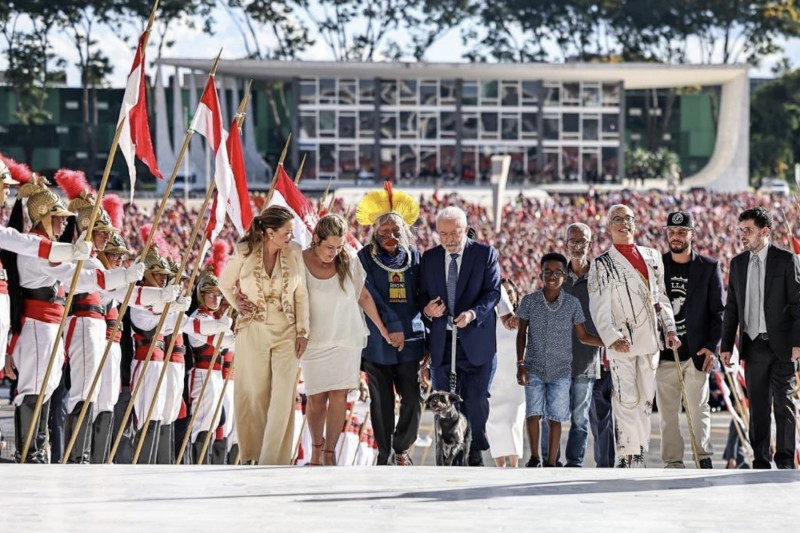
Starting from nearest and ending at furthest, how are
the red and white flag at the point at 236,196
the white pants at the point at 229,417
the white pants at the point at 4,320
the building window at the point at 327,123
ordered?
the white pants at the point at 4,320, the red and white flag at the point at 236,196, the white pants at the point at 229,417, the building window at the point at 327,123

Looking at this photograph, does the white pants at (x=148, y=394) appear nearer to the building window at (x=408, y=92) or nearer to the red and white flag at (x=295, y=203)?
the red and white flag at (x=295, y=203)

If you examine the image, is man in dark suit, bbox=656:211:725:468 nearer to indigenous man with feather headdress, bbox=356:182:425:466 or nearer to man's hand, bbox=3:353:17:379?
indigenous man with feather headdress, bbox=356:182:425:466

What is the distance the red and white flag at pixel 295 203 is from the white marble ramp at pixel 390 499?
3262mm

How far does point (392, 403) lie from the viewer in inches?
407

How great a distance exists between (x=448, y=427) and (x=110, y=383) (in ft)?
8.19

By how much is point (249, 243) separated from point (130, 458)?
3.48 m

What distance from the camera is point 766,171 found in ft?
267

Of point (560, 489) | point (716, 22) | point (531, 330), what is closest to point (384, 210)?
point (531, 330)

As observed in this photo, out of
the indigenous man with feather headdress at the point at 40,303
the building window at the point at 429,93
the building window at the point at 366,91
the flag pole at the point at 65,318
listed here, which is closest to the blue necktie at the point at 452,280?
the indigenous man with feather headdress at the point at 40,303

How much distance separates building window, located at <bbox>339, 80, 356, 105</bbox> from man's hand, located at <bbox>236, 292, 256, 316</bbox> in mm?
59940

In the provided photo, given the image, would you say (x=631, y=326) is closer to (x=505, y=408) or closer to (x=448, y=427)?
(x=448, y=427)

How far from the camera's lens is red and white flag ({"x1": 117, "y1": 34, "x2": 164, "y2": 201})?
33.2 feet

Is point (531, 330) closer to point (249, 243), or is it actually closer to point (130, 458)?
point (249, 243)

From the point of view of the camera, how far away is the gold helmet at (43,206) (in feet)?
32.6
